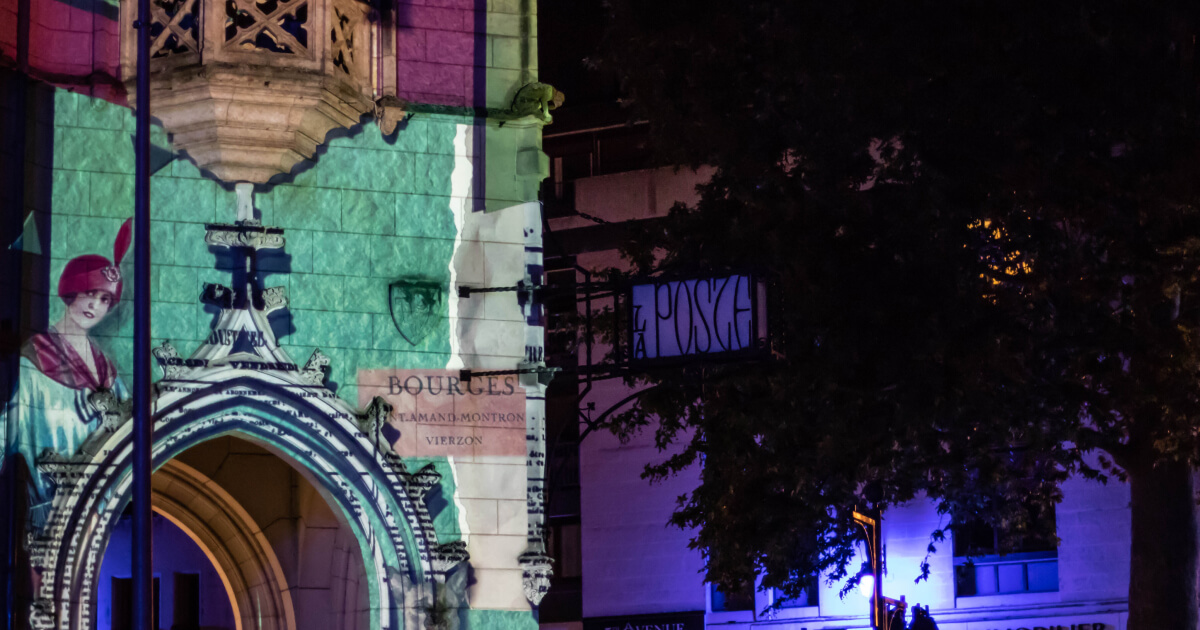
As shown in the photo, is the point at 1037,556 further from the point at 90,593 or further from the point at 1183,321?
the point at 90,593

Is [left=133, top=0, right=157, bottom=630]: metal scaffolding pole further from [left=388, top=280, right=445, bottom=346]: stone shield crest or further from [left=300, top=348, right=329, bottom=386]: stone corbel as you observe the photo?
[left=388, top=280, right=445, bottom=346]: stone shield crest

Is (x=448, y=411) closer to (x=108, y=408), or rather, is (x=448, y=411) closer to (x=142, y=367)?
(x=108, y=408)

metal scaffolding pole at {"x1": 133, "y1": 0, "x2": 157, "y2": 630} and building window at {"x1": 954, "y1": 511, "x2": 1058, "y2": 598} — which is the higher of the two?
metal scaffolding pole at {"x1": 133, "y1": 0, "x2": 157, "y2": 630}

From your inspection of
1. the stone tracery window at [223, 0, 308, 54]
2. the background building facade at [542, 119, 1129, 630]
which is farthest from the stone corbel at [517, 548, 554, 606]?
the background building facade at [542, 119, 1129, 630]

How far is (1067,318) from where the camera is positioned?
2014cm

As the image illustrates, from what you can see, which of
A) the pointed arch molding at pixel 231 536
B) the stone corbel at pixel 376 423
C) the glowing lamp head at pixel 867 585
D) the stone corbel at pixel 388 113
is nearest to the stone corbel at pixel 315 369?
the stone corbel at pixel 376 423

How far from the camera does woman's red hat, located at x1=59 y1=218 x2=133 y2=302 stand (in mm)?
14969

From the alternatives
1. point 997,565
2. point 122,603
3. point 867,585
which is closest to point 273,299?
point 122,603

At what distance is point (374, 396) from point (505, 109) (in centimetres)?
310

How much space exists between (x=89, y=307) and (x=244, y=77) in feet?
7.92

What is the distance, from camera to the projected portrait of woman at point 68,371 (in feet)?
47.8

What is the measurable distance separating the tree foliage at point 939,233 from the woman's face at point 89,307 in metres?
5.89

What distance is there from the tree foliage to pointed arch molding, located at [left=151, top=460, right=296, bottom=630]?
16.5 ft

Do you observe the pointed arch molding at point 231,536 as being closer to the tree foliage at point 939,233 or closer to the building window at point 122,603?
the building window at point 122,603
